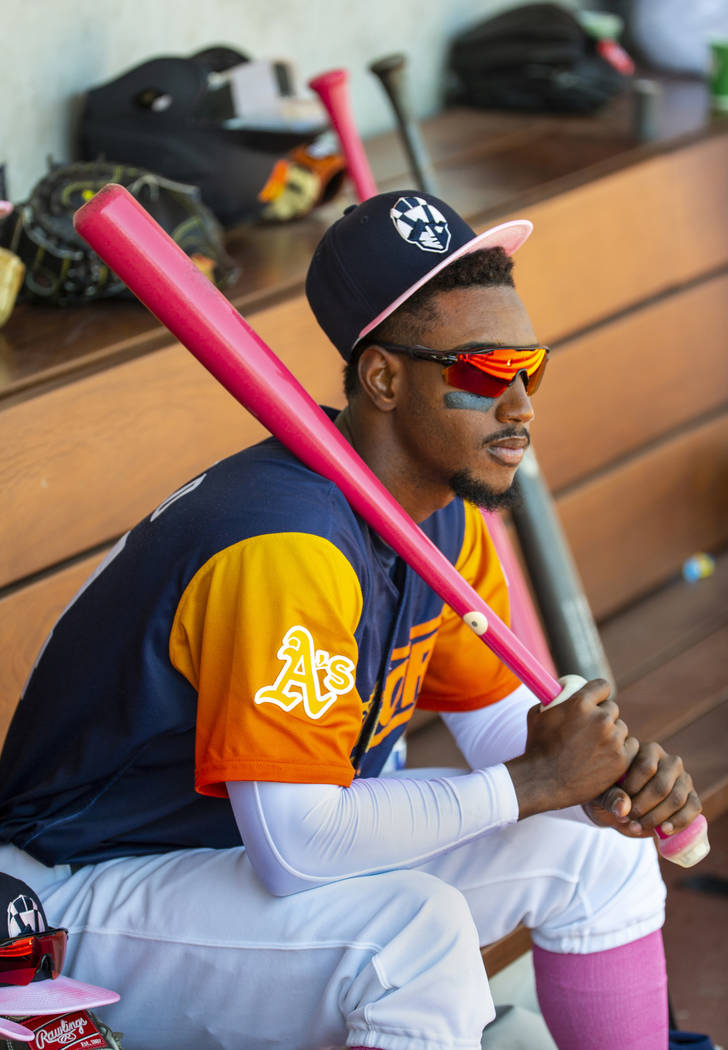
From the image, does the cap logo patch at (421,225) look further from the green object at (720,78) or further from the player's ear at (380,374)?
the green object at (720,78)

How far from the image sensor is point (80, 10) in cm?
265

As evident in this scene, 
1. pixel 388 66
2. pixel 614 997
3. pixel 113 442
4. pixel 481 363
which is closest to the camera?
pixel 481 363

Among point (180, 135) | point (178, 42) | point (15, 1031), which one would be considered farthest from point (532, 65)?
point (15, 1031)

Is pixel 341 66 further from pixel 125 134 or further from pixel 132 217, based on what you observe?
pixel 132 217

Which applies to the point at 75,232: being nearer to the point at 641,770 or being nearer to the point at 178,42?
the point at 178,42

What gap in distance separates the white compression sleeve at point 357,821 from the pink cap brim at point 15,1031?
26 centimetres

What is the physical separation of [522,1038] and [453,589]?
2.40 ft

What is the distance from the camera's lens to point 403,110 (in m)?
2.50

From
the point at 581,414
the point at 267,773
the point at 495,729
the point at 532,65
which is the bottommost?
the point at 581,414

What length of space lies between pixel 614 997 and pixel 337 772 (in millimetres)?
486

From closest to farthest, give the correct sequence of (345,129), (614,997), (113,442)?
(614,997) < (113,442) < (345,129)

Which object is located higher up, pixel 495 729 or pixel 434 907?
pixel 434 907

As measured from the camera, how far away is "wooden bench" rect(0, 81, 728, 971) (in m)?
1.99

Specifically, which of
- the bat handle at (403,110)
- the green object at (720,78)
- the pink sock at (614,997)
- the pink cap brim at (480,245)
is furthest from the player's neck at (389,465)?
the green object at (720,78)
